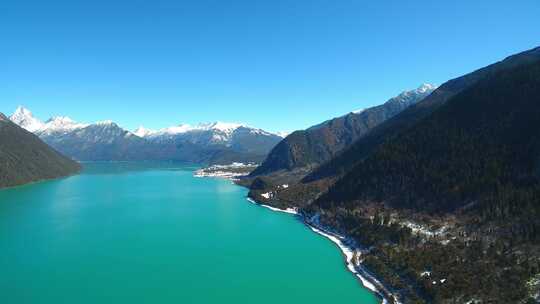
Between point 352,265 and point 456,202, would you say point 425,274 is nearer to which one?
point 352,265

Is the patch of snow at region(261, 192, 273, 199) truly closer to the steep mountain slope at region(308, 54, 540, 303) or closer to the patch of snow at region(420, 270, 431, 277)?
the steep mountain slope at region(308, 54, 540, 303)

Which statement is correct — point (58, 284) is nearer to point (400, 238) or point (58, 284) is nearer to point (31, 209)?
point (400, 238)

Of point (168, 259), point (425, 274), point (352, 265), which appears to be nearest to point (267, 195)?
point (168, 259)

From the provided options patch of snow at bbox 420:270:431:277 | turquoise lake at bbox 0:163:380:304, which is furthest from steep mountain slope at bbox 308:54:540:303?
turquoise lake at bbox 0:163:380:304

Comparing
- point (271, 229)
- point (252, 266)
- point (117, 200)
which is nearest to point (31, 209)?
point (117, 200)

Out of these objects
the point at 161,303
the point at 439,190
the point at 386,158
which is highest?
the point at 386,158

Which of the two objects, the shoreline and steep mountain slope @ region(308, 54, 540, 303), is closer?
steep mountain slope @ region(308, 54, 540, 303)
